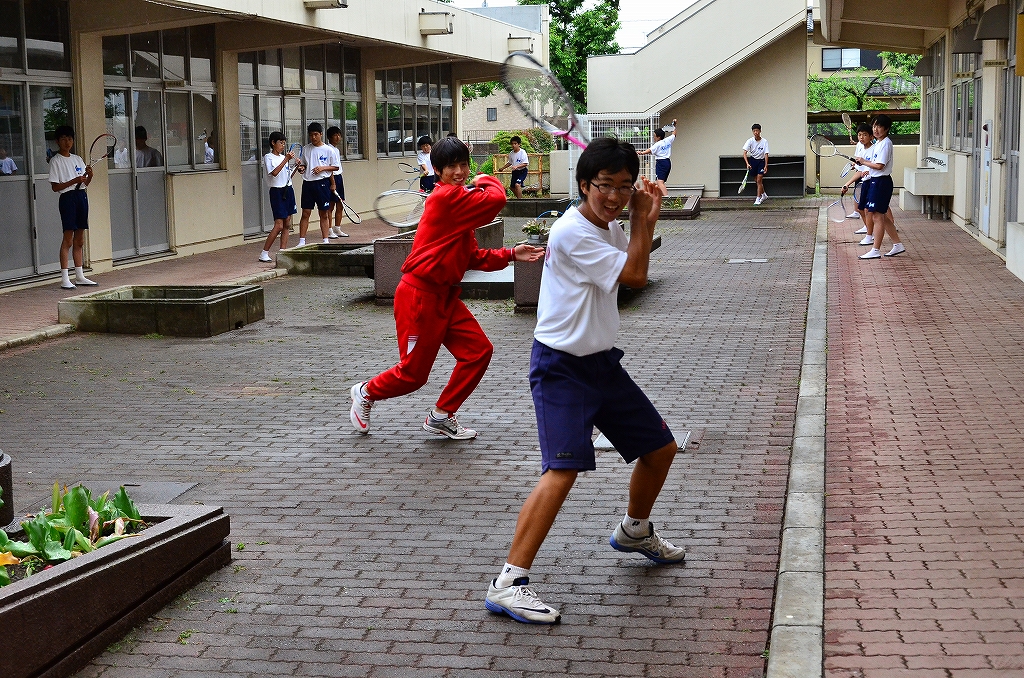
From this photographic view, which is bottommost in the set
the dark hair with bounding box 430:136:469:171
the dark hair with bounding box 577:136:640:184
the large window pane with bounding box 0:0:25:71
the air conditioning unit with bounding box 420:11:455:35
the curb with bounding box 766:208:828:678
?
the curb with bounding box 766:208:828:678

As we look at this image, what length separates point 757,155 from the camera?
2953cm

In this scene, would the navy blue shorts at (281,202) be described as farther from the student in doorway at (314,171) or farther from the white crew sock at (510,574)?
the white crew sock at (510,574)

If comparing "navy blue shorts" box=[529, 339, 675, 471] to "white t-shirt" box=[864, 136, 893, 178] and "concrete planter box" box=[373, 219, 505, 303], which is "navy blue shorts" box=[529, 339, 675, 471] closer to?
"concrete planter box" box=[373, 219, 505, 303]

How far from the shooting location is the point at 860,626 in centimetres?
441

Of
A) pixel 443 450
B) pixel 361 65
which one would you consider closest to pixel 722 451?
pixel 443 450

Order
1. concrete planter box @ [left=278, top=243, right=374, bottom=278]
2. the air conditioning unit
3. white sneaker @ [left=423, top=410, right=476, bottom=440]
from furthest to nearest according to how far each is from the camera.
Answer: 1. the air conditioning unit
2. concrete planter box @ [left=278, top=243, right=374, bottom=278]
3. white sneaker @ [left=423, top=410, right=476, bottom=440]

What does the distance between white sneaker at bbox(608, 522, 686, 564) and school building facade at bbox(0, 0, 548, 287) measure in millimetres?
11550

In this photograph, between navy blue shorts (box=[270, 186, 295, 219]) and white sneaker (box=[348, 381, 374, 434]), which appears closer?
white sneaker (box=[348, 381, 374, 434])

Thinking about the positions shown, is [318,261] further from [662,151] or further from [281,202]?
[662,151]

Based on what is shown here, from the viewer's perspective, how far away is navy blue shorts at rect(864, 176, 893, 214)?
635 inches

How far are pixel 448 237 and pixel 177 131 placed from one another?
1319 centimetres

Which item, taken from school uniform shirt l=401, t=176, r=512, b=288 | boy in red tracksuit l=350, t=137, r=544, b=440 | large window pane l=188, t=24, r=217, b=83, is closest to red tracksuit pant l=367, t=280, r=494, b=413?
boy in red tracksuit l=350, t=137, r=544, b=440

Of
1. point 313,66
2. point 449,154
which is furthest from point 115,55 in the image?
point 449,154

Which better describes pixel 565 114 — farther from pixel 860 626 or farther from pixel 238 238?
pixel 238 238
